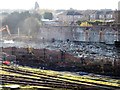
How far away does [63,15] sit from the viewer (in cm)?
3172

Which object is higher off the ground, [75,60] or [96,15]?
[96,15]

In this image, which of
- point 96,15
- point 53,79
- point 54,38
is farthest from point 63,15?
point 53,79

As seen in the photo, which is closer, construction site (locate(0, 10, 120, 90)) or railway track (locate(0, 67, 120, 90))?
railway track (locate(0, 67, 120, 90))

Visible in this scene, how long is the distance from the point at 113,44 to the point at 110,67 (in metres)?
7.09

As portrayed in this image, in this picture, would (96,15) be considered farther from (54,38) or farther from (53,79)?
(53,79)

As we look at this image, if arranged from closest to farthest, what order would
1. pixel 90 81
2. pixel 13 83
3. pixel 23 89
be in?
1. pixel 23 89
2. pixel 13 83
3. pixel 90 81

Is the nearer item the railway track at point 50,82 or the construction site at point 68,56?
the railway track at point 50,82

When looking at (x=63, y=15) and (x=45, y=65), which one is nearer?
(x=45, y=65)

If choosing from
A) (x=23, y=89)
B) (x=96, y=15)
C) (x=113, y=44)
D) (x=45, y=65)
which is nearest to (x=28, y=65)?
(x=45, y=65)

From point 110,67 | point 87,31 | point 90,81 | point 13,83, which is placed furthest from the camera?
point 87,31

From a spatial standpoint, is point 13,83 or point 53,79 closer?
point 13,83

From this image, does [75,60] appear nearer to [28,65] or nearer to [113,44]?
[28,65]

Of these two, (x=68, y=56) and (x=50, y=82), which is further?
(x=68, y=56)

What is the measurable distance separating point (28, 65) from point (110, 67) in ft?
10.5
